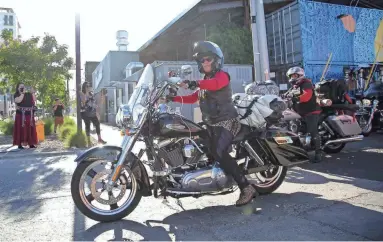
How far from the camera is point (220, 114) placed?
13.6 ft

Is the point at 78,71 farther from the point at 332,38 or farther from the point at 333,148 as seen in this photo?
the point at 332,38

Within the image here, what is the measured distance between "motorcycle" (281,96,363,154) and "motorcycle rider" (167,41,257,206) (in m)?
3.19

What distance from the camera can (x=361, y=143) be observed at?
30.8ft

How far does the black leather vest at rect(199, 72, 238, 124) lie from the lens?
416cm

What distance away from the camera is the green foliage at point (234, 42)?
17.1 metres

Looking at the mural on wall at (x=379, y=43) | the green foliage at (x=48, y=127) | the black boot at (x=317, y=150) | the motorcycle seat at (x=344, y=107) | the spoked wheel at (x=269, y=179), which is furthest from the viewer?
the mural on wall at (x=379, y=43)

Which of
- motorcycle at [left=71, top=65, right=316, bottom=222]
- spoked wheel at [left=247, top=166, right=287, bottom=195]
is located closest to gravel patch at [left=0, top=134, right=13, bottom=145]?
motorcycle at [left=71, top=65, right=316, bottom=222]

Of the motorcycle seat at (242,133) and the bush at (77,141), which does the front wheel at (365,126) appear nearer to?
the motorcycle seat at (242,133)

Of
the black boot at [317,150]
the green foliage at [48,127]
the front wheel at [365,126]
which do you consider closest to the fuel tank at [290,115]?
the black boot at [317,150]

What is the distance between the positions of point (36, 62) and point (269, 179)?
13.9 m

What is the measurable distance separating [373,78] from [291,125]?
36.9 feet

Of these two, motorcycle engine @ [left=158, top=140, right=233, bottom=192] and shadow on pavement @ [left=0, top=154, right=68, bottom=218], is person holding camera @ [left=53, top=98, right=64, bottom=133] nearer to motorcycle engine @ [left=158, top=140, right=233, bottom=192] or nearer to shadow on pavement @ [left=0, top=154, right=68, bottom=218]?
shadow on pavement @ [left=0, top=154, right=68, bottom=218]

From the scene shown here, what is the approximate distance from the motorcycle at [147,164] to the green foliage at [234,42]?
44.2ft

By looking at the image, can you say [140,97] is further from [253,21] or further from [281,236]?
[253,21]
